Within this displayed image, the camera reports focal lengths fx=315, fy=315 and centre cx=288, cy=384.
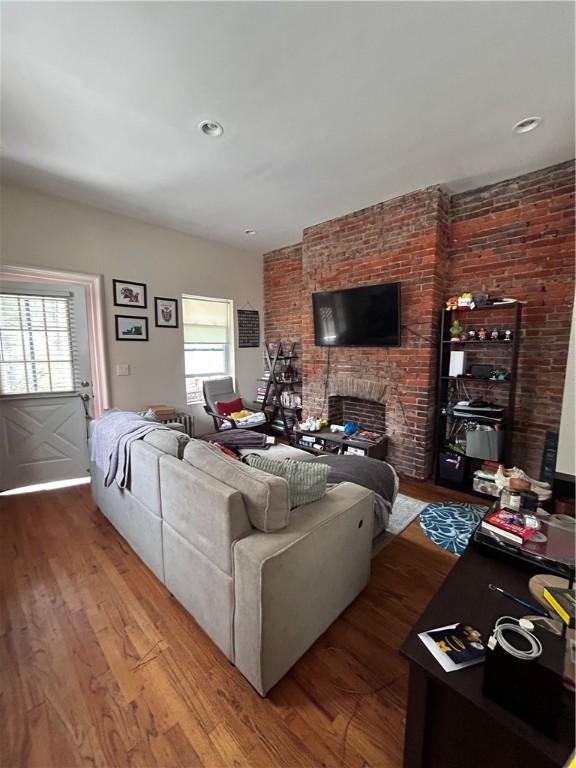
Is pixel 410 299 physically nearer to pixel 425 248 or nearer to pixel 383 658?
pixel 425 248

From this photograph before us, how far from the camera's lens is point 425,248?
312 centimetres

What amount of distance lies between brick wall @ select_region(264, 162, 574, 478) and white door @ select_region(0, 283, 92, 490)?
2.83 m

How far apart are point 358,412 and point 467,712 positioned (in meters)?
3.33

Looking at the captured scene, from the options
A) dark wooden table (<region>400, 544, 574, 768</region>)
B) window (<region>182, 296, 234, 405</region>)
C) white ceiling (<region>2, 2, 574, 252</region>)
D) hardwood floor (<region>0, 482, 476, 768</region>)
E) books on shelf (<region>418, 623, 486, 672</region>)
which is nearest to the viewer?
dark wooden table (<region>400, 544, 574, 768</region>)

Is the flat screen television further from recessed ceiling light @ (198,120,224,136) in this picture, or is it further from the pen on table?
the pen on table

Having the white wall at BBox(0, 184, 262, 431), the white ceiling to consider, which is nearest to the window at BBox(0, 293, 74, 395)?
the white wall at BBox(0, 184, 262, 431)

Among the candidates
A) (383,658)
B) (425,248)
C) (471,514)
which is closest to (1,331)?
(383,658)

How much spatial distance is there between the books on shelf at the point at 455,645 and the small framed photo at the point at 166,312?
397 cm

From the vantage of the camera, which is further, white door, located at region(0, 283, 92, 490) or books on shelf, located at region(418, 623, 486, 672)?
white door, located at region(0, 283, 92, 490)

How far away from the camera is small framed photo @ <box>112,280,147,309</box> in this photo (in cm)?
360

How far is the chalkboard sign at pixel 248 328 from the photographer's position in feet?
16.2

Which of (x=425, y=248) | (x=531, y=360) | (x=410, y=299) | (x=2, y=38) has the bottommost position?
(x=531, y=360)

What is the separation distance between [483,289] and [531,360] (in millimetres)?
798

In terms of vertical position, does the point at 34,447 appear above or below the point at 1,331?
below
